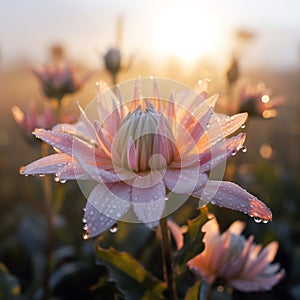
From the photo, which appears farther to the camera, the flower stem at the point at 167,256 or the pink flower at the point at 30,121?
the pink flower at the point at 30,121

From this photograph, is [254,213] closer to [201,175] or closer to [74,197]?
[201,175]

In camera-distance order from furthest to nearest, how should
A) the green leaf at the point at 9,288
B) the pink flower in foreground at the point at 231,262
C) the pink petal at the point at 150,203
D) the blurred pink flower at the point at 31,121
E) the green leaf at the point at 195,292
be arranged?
the blurred pink flower at the point at 31,121
the green leaf at the point at 9,288
the pink flower in foreground at the point at 231,262
the green leaf at the point at 195,292
the pink petal at the point at 150,203

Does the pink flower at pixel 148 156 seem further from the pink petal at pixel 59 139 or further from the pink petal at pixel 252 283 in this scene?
the pink petal at pixel 252 283

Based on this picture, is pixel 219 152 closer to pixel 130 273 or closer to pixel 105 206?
pixel 105 206

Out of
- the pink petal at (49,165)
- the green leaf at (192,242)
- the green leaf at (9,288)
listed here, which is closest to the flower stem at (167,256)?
the green leaf at (192,242)

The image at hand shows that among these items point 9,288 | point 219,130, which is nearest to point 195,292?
point 219,130

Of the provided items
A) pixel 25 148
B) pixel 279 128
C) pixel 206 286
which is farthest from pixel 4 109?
pixel 206 286
